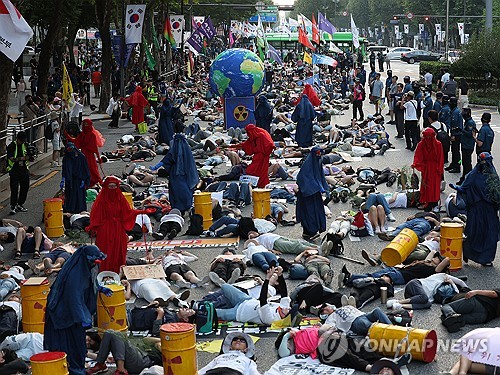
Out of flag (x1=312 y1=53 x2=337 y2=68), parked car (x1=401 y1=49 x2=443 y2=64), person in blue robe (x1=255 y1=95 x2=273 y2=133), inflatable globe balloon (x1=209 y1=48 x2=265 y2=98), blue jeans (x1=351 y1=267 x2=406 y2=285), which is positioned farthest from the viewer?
parked car (x1=401 y1=49 x2=443 y2=64)

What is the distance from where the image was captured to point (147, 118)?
38062mm

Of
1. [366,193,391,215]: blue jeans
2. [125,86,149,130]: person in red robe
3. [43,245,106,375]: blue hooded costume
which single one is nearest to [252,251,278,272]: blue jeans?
[366,193,391,215]: blue jeans

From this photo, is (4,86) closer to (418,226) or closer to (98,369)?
(418,226)

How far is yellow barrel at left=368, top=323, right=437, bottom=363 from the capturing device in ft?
36.1

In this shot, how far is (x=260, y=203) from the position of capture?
19.1 m

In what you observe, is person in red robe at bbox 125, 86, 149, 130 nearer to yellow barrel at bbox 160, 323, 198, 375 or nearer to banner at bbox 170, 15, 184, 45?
banner at bbox 170, 15, 184, 45

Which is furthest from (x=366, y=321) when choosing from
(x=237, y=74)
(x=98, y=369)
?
(x=237, y=74)

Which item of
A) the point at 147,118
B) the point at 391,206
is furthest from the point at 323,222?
the point at 147,118

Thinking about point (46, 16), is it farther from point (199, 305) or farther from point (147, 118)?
point (199, 305)

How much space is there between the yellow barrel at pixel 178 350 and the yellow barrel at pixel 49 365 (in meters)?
1.07

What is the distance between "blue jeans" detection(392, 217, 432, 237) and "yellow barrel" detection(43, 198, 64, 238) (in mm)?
6129

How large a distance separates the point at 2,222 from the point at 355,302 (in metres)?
8.25

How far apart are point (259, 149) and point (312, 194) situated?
436 centimetres

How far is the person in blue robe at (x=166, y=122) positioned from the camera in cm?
3012
